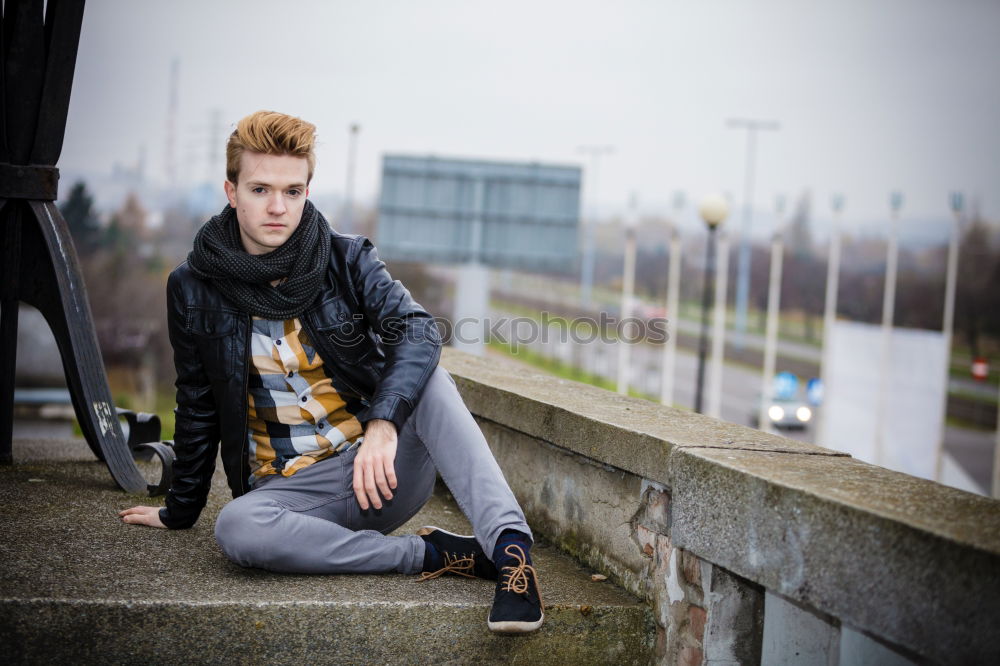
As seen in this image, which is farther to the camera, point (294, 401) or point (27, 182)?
point (27, 182)

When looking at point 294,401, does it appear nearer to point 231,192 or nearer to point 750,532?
point 231,192

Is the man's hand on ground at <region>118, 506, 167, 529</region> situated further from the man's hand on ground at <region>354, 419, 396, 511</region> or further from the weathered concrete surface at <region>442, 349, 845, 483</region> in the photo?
the weathered concrete surface at <region>442, 349, 845, 483</region>

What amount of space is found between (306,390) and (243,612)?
747mm

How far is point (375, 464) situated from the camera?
2.89 m

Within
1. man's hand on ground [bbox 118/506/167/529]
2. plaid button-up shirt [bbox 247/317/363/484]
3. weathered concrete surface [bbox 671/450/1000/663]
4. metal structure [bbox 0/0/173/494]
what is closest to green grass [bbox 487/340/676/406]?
metal structure [bbox 0/0/173/494]

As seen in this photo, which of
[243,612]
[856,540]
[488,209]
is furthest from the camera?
[488,209]

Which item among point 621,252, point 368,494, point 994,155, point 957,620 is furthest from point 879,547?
point 621,252

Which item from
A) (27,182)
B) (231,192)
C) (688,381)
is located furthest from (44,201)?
(688,381)

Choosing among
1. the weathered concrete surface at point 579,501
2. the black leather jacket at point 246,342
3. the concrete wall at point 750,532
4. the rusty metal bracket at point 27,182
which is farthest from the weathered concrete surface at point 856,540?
the rusty metal bracket at point 27,182

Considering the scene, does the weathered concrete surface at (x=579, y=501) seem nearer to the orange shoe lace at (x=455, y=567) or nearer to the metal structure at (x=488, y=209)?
the orange shoe lace at (x=455, y=567)

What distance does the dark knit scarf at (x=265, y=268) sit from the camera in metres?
3.07

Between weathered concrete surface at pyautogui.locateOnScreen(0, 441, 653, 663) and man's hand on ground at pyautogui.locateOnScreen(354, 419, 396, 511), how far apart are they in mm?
297

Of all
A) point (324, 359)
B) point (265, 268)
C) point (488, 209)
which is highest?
point (488, 209)

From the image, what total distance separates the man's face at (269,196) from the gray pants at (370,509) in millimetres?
662
